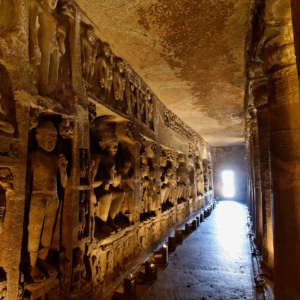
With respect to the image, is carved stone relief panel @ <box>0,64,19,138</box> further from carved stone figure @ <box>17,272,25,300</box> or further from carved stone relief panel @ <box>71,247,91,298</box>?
carved stone relief panel @ <box>71,247,91,298</box>

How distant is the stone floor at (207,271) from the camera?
3.44 metres

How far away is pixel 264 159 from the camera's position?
4.26 meters

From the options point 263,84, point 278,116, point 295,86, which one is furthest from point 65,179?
point 263,84

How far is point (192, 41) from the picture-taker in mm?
3686

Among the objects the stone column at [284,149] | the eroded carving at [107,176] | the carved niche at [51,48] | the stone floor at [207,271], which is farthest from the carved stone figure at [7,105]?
the stone floor at [207,271]

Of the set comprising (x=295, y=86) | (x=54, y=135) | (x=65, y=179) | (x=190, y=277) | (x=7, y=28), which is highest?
(x=7, y=28)

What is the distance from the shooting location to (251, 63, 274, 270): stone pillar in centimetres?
378

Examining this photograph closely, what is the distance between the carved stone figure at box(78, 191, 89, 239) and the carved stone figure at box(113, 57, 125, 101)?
1808 mm

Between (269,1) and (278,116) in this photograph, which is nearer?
(269,1)

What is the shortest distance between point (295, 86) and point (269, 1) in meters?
0.81

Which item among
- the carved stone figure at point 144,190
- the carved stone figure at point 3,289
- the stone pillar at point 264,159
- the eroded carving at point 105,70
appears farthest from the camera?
the carved stone figure at point 144,190

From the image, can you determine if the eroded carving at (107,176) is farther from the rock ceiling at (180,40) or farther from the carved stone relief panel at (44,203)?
the rock ceiling at (180,40)

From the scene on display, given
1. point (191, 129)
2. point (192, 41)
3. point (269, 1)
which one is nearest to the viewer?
point (269, 1)

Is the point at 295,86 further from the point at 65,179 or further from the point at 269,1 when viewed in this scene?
the point at 65,179
